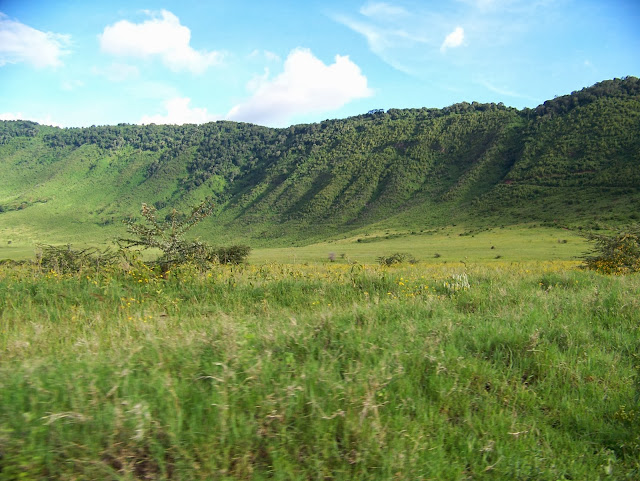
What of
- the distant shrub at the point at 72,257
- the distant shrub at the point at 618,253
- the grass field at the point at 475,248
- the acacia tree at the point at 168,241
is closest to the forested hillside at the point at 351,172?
the grass field at the point at 475,248

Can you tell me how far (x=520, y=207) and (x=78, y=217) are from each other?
12853cm

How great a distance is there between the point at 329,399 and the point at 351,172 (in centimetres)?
11104

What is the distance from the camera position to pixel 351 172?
111438 mm

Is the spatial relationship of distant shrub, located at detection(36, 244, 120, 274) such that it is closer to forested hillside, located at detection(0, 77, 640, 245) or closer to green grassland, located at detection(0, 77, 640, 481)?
green grassland, located at detection(0, 77, 640, 481)

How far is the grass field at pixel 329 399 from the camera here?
2.23 meters

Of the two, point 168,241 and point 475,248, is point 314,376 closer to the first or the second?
point 168,241

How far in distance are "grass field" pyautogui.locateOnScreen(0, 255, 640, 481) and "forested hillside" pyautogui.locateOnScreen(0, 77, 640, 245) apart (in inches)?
1139

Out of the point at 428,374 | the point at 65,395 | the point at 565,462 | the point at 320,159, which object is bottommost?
the point at 565,462

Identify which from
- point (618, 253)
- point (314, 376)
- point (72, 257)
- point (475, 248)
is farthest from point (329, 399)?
point (475, 248)

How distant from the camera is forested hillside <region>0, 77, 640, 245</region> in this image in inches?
2712

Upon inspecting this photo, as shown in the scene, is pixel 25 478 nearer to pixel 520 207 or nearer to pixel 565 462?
pixel 565 462

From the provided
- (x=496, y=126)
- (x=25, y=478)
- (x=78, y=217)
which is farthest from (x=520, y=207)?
(x=78, y=217)

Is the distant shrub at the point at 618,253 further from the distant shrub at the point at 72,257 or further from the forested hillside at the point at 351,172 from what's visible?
the forested hillside at the point at 351,172

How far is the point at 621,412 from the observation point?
2885mm
